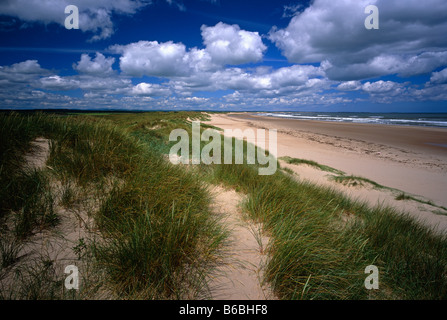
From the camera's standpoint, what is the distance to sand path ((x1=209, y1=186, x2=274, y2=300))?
6.57 ft

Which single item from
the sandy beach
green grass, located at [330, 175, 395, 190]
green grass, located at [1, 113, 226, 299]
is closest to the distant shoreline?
the sandy beach

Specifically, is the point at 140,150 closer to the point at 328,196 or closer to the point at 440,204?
the point at 328,196

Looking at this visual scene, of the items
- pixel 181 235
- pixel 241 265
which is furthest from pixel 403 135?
pixel 181 235

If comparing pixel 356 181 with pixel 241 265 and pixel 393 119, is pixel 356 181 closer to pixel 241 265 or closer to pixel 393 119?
pixel 241 265

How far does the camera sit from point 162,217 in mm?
2486

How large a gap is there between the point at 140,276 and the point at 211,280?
29.2 inches

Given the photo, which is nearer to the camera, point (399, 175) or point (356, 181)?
point (356, 181)

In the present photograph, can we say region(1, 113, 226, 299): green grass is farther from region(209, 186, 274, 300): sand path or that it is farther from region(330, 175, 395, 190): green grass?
region(330, 175, 395, 190): green grass

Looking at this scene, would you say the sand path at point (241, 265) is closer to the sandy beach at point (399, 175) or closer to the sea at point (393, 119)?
the sandy beach at point (399, 175)

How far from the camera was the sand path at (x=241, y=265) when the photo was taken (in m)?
2.00

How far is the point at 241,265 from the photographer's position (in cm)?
231

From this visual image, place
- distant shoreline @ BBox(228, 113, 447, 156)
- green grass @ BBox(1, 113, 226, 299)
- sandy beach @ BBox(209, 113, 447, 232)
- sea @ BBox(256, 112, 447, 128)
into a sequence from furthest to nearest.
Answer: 1. sea @ BBox(256, 112, 447, 128)
2. distant shoreline @ BBox(228, 113, 447, 156)
3. sandy beach @ BBox(209, 113, 447, 232)
4. green grass @ BBox(1, 113, 226, 299)

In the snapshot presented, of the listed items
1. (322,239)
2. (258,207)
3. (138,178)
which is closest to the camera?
(322,239)
